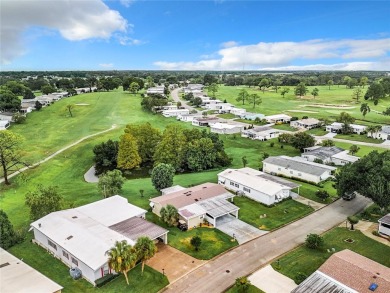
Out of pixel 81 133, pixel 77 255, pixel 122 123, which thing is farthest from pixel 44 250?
pixel 122 123

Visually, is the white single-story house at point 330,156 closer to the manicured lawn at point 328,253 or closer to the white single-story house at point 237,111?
the manicured lawn at point 328,253

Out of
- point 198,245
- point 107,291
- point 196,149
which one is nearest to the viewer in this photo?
point 107,291

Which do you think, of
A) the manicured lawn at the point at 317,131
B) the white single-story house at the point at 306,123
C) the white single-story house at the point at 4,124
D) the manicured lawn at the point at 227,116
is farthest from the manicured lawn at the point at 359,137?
the white single-story house at the point at 4,124

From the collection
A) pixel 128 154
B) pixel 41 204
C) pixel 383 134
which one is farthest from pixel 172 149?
pixel 383 134

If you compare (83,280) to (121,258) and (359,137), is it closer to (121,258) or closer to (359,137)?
(121,258)

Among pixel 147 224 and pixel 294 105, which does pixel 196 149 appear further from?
pixel 294 105

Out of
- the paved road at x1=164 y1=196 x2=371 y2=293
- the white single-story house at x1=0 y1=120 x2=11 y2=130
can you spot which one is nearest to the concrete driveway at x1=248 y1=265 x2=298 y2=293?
the paved road at x1=164 y1=196 x2=371 y2=293
